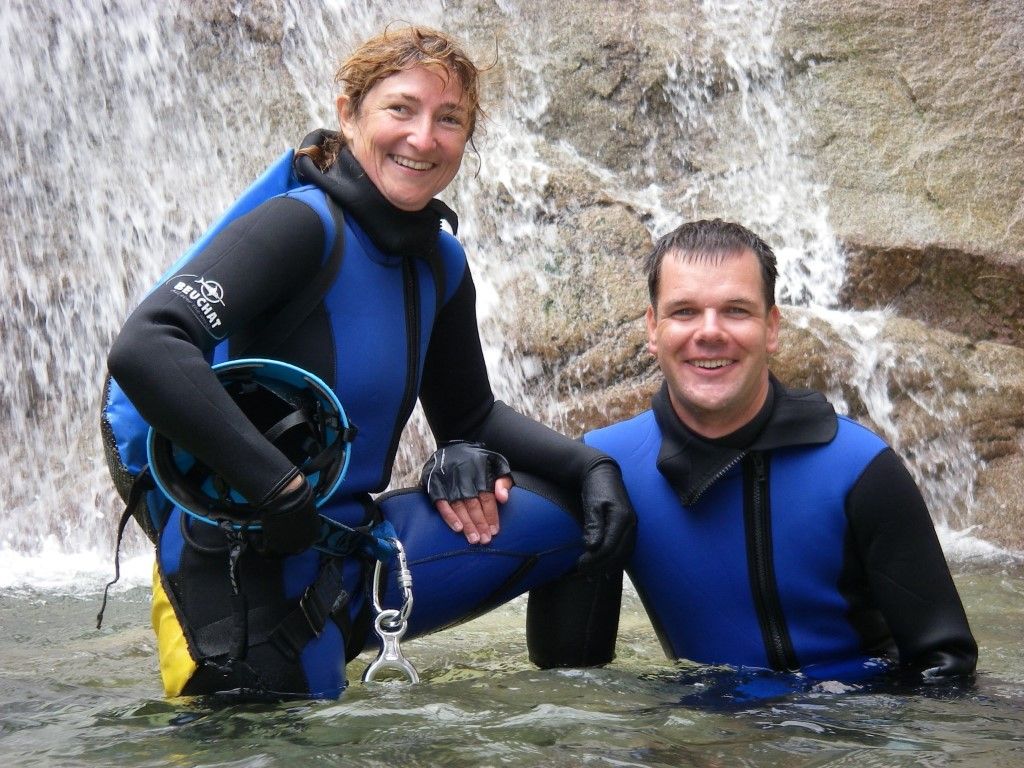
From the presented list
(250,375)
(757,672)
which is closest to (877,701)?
(757,672)

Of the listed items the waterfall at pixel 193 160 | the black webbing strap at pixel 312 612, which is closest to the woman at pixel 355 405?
the black webbing strap at pixel 312 612

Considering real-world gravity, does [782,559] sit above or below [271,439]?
below

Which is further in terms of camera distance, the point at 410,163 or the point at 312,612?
the point at 410,163

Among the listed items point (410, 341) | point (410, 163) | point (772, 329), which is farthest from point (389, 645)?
point (772, 329)

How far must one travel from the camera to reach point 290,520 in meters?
2.53

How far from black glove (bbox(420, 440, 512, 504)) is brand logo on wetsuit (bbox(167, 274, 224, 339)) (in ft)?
2.41

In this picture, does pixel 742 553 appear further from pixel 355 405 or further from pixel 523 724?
pixel 355 405

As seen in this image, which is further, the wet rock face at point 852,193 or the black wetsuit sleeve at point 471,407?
the wet rock face at point 852,193

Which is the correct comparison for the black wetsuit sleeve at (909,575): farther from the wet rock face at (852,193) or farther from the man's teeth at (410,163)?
the wet rock face at (852,193)

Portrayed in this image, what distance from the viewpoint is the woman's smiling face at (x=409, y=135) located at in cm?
287

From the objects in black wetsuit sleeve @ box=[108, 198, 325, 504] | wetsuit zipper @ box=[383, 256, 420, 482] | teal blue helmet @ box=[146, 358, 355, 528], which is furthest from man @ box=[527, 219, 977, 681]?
black wetsuit sleeve @ box=[108, 198, 325, 504]

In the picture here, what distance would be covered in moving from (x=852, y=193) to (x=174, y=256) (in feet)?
13.0

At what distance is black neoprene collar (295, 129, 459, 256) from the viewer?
284 cm

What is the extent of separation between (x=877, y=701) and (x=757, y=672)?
0.34m
